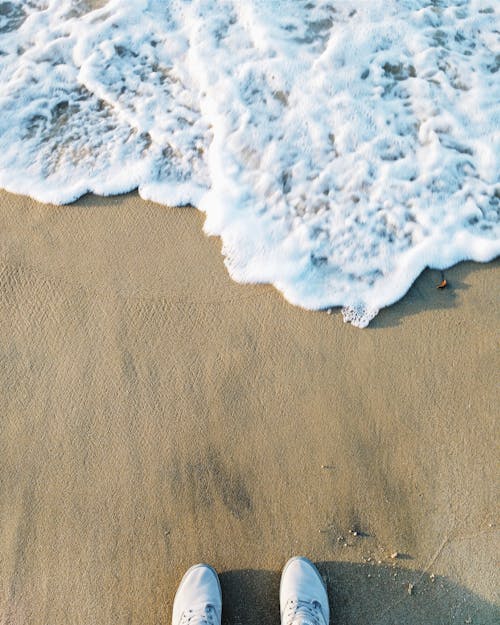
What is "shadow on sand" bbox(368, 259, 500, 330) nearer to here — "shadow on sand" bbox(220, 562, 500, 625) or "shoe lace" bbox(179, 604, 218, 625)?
"shadow on sand" bbox(220, 562, 500, 625)

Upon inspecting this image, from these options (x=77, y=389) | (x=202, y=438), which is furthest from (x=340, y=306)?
(x=77, y=389)

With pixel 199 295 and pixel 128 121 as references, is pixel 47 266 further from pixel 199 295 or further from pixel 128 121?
pixel 128 121

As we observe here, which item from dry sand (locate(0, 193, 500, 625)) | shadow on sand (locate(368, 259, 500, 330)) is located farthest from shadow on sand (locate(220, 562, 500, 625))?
shadow on sand (locate(368, 259, 500, 330))

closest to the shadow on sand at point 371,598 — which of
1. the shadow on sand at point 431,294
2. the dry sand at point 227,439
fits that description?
the dry sand at point 227,439

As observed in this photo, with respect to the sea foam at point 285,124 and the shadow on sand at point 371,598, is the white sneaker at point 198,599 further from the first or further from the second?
the sea foam at point 285,124

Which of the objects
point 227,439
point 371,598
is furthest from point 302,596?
point 227,439

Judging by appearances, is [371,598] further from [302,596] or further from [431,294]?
[431,294]

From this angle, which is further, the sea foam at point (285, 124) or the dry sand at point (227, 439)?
the sea foam at point (285, 124)
